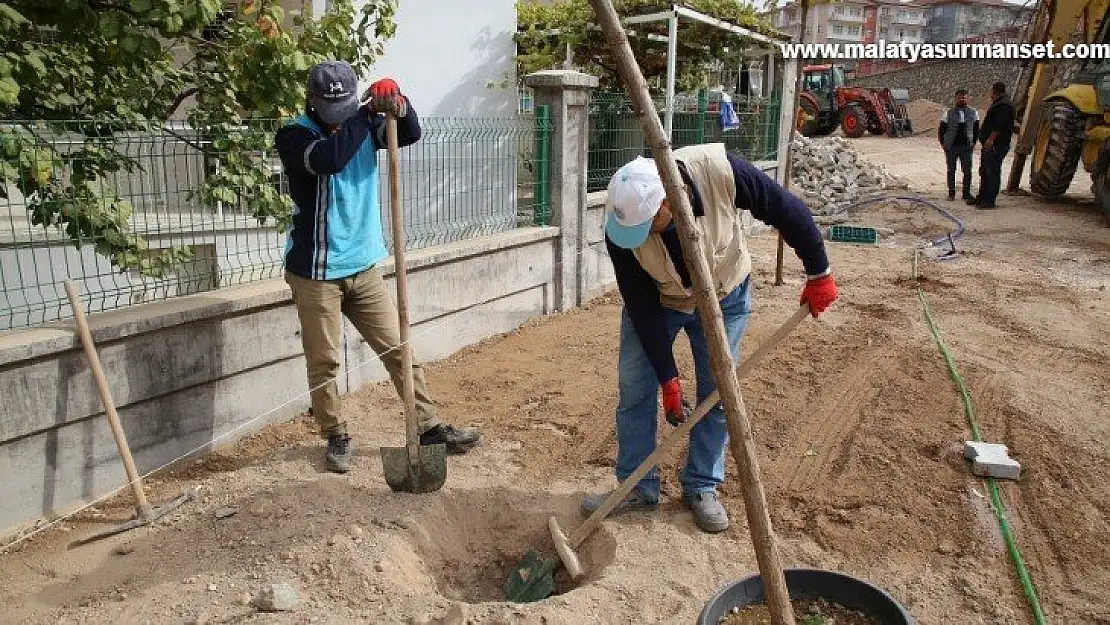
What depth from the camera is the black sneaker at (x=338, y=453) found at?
3965 mm

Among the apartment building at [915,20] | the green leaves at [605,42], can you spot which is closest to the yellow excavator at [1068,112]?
the green leaves at [605,42]

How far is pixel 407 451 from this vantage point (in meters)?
3.60

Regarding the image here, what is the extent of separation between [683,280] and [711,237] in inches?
7.8

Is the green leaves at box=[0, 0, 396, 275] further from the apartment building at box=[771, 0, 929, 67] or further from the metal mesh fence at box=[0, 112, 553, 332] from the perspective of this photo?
the apartment building at box=[771, 0, 929, 67]

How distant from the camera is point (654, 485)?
362cm

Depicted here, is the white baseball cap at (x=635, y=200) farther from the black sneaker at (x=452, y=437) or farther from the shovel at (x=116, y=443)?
the shovel at (x=116, y=443)

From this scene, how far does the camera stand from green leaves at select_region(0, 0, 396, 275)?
3615mm

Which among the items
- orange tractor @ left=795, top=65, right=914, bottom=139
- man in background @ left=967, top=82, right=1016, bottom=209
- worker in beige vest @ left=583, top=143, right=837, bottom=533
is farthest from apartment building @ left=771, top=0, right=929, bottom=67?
worker in beige vest @ left=583, top=143, right=837, bottom=533

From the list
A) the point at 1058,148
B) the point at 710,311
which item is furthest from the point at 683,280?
the point at 1058,148

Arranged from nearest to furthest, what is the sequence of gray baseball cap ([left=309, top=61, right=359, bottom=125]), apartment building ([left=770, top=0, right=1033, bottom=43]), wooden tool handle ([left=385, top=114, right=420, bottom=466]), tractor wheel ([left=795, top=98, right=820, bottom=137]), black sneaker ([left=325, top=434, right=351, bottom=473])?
wooden tool handle ([left=385, top=114, right=420, bottom=466]) → gray baseball cap ([left=309, top=61, right=359, bottom=125]) → black sneaker ([left=325, top=434, right=351, bottom=473]) → tractor wheel ([left=795, top=98, right=820, bottom=137]) → apartment building ([left=770, top=0, right=1033, bottom=43])

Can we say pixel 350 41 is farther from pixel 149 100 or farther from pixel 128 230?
pixel 128 230

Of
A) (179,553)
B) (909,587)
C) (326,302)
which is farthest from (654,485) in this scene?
(179,553)

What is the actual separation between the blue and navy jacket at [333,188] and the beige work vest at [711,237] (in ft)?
4.73

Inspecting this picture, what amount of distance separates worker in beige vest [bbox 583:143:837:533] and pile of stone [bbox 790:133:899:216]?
9879 mm
